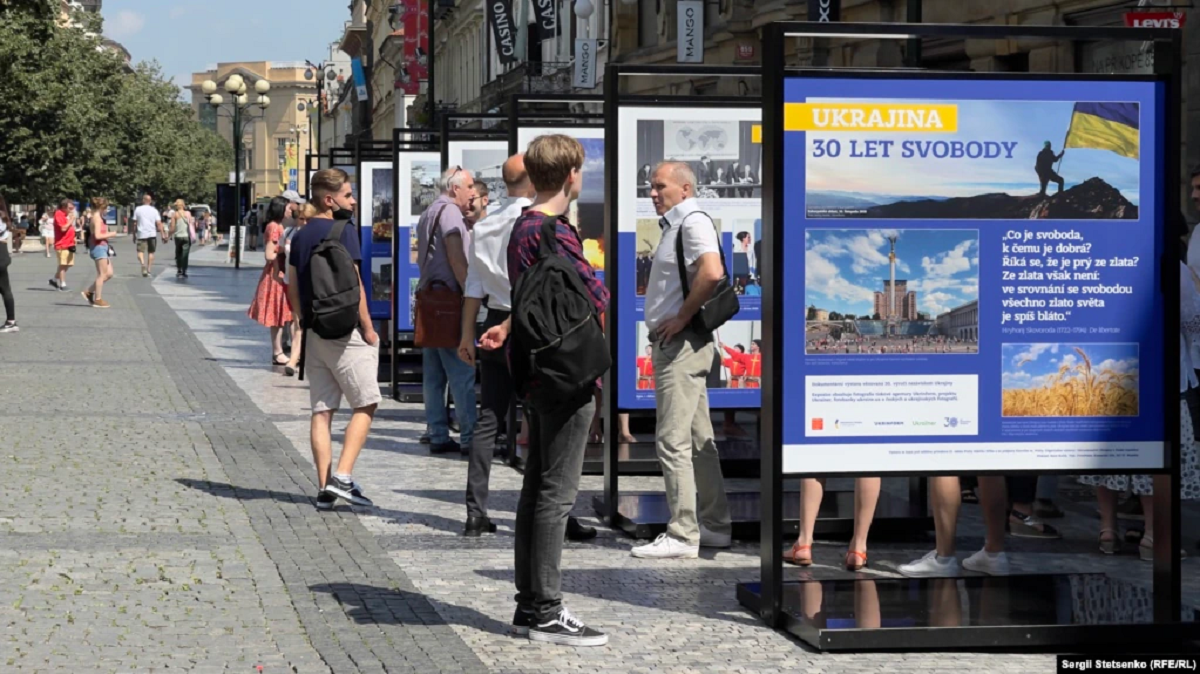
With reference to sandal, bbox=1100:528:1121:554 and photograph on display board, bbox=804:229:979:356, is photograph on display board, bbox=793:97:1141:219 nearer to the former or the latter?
photograph on display board, bbox=804:229:979:356

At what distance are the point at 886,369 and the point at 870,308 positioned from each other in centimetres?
23

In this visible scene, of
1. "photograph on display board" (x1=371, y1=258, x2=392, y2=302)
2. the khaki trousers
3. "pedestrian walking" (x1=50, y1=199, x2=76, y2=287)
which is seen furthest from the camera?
"pedestrian walking" (x1=50, y1=199, x2=76, y2=287)

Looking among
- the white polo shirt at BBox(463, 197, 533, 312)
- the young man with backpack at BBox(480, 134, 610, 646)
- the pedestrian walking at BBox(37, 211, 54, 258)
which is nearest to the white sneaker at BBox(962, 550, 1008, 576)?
the young man with backpack at BBox(480, 134, 610, 646)

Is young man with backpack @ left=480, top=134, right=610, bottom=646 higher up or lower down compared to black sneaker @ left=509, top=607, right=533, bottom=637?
higher up

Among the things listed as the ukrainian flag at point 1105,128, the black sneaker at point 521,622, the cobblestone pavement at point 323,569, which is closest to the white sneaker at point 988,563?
the cobblestone pavement at point 323,569

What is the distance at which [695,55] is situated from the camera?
101 ft

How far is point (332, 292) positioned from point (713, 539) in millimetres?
2540

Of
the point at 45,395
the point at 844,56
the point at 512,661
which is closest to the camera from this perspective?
the point at 512,661

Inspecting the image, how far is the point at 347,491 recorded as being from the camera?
10.4 metres

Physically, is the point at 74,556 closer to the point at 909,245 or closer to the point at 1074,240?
the point at 909,245

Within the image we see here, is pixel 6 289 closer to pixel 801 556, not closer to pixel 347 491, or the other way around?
pixel 347 491

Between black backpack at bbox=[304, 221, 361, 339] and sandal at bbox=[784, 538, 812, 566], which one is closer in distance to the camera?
sandal at bbox=[784, 538, 812, 566]

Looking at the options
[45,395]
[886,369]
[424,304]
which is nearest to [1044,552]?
[886,369]

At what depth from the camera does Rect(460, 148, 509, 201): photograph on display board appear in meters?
15.2
